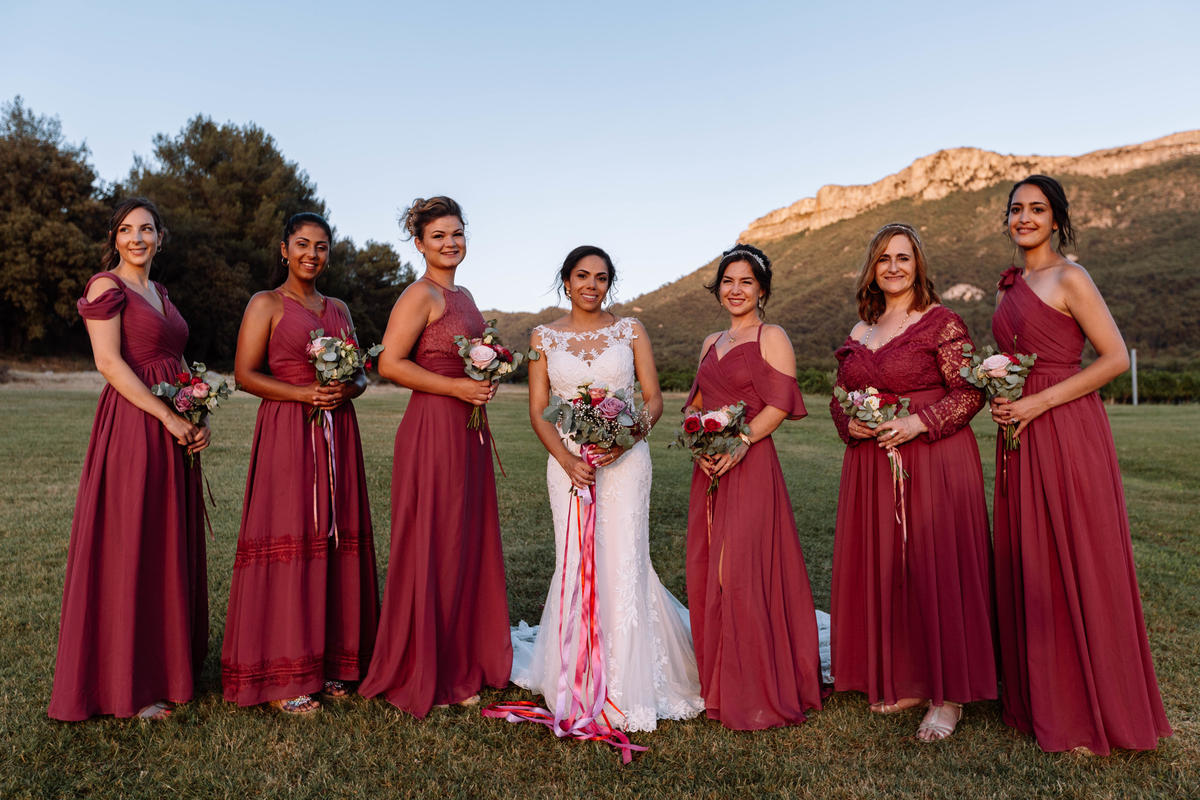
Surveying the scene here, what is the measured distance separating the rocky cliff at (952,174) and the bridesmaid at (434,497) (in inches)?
4160

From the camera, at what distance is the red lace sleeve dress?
4.50m

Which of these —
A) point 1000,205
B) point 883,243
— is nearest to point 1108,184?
point 1000,205

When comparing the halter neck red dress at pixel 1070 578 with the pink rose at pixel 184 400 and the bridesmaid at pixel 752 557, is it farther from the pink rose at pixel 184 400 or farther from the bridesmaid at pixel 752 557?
the pink rose at pixel 184 400

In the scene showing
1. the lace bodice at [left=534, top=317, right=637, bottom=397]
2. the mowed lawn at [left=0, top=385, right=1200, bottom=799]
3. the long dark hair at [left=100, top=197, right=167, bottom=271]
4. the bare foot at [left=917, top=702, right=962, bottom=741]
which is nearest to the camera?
the mowed lawn at [left=0, top=385, right=1200, bottom=799]

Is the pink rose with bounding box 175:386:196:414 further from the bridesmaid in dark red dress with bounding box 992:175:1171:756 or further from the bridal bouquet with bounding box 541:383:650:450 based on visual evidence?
the bridesmaid in dark red dress with bounding box 992:175:1171:756

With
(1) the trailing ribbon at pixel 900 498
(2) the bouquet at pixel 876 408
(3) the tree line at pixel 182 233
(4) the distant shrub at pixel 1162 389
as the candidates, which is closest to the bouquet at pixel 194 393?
(2) the bouquet at pixel 876 408

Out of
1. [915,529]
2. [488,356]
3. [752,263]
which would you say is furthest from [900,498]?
[488,356]

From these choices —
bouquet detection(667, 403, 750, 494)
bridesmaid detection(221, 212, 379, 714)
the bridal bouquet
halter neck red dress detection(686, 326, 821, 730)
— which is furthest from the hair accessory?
bridesmaid detection(221, 212, 379, 714)

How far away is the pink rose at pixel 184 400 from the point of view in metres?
4.53

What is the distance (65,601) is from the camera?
445cm

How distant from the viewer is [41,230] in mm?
34969

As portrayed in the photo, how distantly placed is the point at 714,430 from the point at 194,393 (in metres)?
2.99

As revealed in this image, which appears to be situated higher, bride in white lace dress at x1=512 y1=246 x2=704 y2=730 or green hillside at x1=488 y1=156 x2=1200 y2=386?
green hillside at x1=488 y1=156 x2=1200 y2=386

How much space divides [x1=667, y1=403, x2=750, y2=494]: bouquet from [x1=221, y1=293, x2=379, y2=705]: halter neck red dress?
2.15 m
